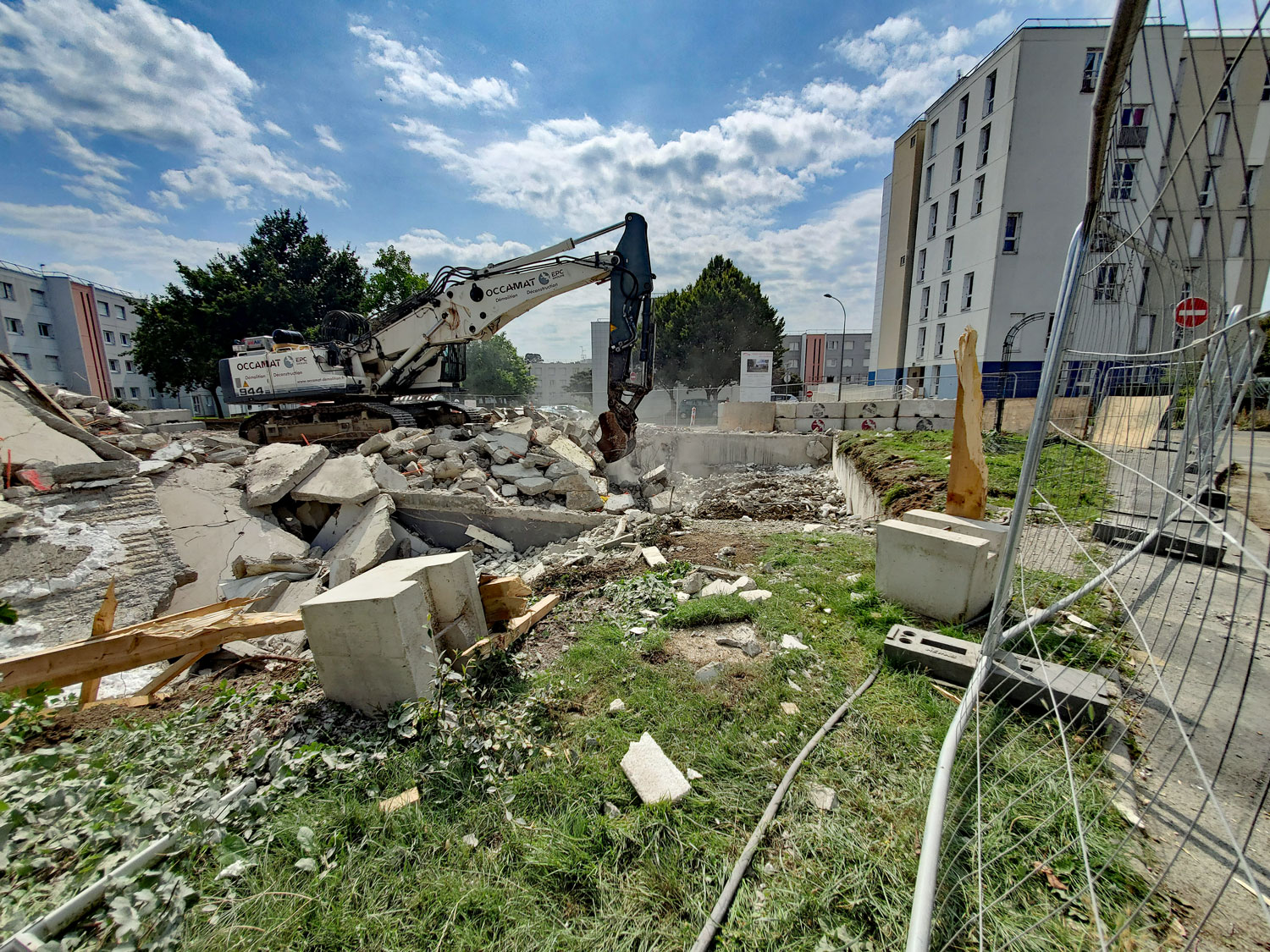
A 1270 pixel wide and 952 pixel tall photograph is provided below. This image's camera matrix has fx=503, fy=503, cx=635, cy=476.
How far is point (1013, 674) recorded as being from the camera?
2834 mm

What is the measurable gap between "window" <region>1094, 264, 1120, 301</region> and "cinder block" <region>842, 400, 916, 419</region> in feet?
37.4

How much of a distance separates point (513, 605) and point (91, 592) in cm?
443

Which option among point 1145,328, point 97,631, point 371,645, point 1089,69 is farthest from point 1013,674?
point 1089,69

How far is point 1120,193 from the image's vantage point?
2930 millimetres

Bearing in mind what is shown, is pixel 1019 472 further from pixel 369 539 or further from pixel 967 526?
pixel 369 539

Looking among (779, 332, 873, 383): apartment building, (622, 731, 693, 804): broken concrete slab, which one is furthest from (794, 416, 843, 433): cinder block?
(779, 332, 873, 383): apartment building

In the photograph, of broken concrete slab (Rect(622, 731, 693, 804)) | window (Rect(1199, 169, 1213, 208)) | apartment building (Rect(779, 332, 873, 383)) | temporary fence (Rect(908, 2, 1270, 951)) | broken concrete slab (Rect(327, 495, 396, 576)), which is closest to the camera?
window (Rect(1199, 169, 1213, 208))

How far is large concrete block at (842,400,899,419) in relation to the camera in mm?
15344

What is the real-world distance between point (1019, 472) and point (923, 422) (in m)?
9.72

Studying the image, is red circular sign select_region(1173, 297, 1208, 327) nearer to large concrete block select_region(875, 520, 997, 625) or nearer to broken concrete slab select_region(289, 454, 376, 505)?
large concrete block select_region(875, 520, 997, 625)

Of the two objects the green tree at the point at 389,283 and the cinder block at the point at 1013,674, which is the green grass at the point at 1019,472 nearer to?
the cinder block at the point at 1013,674

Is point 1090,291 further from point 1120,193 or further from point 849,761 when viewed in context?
point 849,761

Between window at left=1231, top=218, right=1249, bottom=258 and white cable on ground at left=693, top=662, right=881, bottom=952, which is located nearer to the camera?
window at left=1231, top=218, right=1249, bottom=258

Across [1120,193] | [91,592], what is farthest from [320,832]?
[1120,193]
